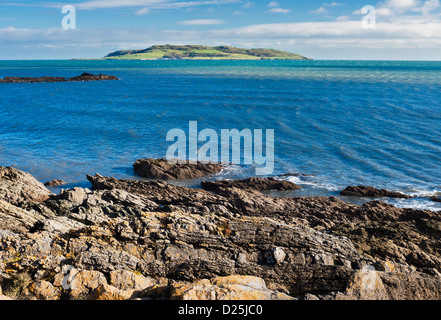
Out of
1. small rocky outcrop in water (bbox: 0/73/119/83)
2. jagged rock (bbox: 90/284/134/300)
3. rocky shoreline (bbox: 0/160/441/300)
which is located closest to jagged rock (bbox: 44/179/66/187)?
rocky shoreline (bbox: 0/160/441/300)

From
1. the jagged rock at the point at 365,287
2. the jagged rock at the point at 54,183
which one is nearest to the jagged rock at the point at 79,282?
the jagged rock at the point at 365,287

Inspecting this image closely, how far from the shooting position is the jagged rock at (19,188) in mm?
21109

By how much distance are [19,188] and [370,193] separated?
23215 mm

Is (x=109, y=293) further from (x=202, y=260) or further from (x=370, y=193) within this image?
(x=370, y=193)

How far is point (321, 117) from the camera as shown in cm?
6475

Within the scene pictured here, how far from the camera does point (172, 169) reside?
34500 millimetres

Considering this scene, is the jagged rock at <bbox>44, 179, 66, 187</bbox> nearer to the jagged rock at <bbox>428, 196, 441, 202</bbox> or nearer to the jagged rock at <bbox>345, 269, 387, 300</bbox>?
the jagged rock at <bbox>345, 269, 387, 300</bbox>

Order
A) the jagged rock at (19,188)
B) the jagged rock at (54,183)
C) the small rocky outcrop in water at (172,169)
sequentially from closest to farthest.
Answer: the jagged rock at (19,188) < the jagged rock at (54,183) < the small rocky outcrop in water at (172,169)

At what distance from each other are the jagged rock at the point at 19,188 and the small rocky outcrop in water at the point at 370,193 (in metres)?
20.5

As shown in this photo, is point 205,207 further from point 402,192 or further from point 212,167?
point 402,192

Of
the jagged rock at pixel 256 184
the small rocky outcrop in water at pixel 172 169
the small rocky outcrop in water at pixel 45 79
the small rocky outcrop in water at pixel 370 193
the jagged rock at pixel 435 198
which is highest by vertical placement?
the small rocky outcrop in water at pixel 45 79

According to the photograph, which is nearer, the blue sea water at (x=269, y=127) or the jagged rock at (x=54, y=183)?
the jagged rock at (x=54, y=183)

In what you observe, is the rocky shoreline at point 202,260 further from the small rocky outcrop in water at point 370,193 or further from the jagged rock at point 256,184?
the jagged rock at point 256,184
